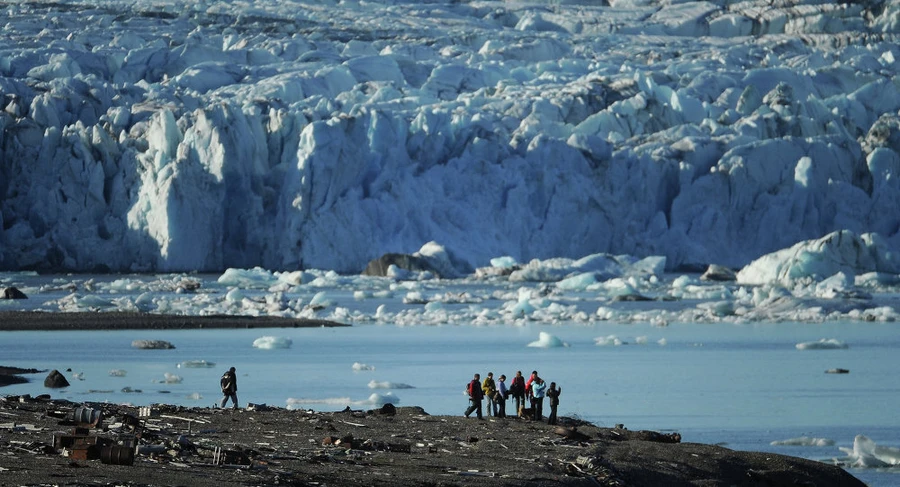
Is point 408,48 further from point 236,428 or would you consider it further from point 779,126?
point 236,428

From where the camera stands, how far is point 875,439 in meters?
11.7

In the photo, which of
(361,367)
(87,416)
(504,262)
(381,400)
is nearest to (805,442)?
(381,400)

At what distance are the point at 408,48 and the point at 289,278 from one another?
24.4 m

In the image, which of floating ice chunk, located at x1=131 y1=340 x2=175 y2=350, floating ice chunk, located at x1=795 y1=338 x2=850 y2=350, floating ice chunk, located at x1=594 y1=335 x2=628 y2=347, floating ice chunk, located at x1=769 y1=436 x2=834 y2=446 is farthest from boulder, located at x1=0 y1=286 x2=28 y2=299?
floating ice chunk, located at x1=769 y1=436 x2=834 y2=446

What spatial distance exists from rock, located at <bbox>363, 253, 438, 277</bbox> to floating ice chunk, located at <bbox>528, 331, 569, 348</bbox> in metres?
12.3

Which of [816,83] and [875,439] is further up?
[816,83]

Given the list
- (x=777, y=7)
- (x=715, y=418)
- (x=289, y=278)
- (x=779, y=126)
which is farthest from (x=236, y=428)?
(x=777, y=7)

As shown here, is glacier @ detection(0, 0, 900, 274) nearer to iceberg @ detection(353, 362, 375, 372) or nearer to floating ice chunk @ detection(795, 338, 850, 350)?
floating ice chunk @ detection(795, 338, 850, 350)

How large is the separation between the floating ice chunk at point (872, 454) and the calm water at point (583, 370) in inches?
7.1

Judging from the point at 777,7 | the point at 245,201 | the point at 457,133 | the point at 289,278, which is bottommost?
the point at 289,278

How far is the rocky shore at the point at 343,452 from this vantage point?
24.9ft

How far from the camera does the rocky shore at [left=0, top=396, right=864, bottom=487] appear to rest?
299 inches

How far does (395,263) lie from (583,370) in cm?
1594

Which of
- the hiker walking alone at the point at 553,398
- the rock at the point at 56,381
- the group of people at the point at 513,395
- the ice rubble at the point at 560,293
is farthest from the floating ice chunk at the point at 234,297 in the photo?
the hiker walking alone at the point at 553,398
